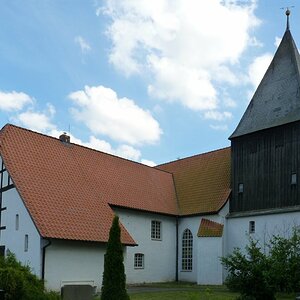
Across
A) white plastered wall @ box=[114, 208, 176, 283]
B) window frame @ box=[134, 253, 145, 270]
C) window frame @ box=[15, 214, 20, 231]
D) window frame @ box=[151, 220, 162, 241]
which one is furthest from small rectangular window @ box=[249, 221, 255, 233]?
window frame @ box=[15, 214, 20, 231]

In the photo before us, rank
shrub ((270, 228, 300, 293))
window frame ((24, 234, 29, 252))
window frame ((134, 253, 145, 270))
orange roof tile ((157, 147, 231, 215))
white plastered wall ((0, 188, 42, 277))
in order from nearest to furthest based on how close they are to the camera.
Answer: shrub ((270, 228, 300, 293))
white plastered wall ((0, 188, 42, 277))
window frame ((24, 234, 29, 252))
window frame ((134, 253, 145, 270))
orange roof tile ((157, 147, 231, 215))

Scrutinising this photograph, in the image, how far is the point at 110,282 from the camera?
15336 mm

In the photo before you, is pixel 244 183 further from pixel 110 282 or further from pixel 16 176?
pixel 110 282

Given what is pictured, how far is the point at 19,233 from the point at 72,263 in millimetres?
3040

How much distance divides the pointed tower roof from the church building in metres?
0.08

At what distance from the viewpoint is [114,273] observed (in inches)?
610

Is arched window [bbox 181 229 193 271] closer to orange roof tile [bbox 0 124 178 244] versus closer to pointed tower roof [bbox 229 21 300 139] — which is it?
orange roof tile [bbox 0 124 178 244]

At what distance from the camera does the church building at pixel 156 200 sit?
81.9ft

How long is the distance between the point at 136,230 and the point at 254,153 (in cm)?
879

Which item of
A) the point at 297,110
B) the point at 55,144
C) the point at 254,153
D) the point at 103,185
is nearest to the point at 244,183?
the point at 254,153

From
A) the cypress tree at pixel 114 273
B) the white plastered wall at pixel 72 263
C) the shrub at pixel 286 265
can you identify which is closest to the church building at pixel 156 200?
the white plastered wall at pixel 72 263

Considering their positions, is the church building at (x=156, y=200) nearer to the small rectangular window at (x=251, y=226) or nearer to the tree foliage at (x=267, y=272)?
the small rectangular window at (x=251, y=226)

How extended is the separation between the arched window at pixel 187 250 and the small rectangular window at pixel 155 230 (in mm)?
1938

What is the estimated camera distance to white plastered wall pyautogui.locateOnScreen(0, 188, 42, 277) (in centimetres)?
2400
